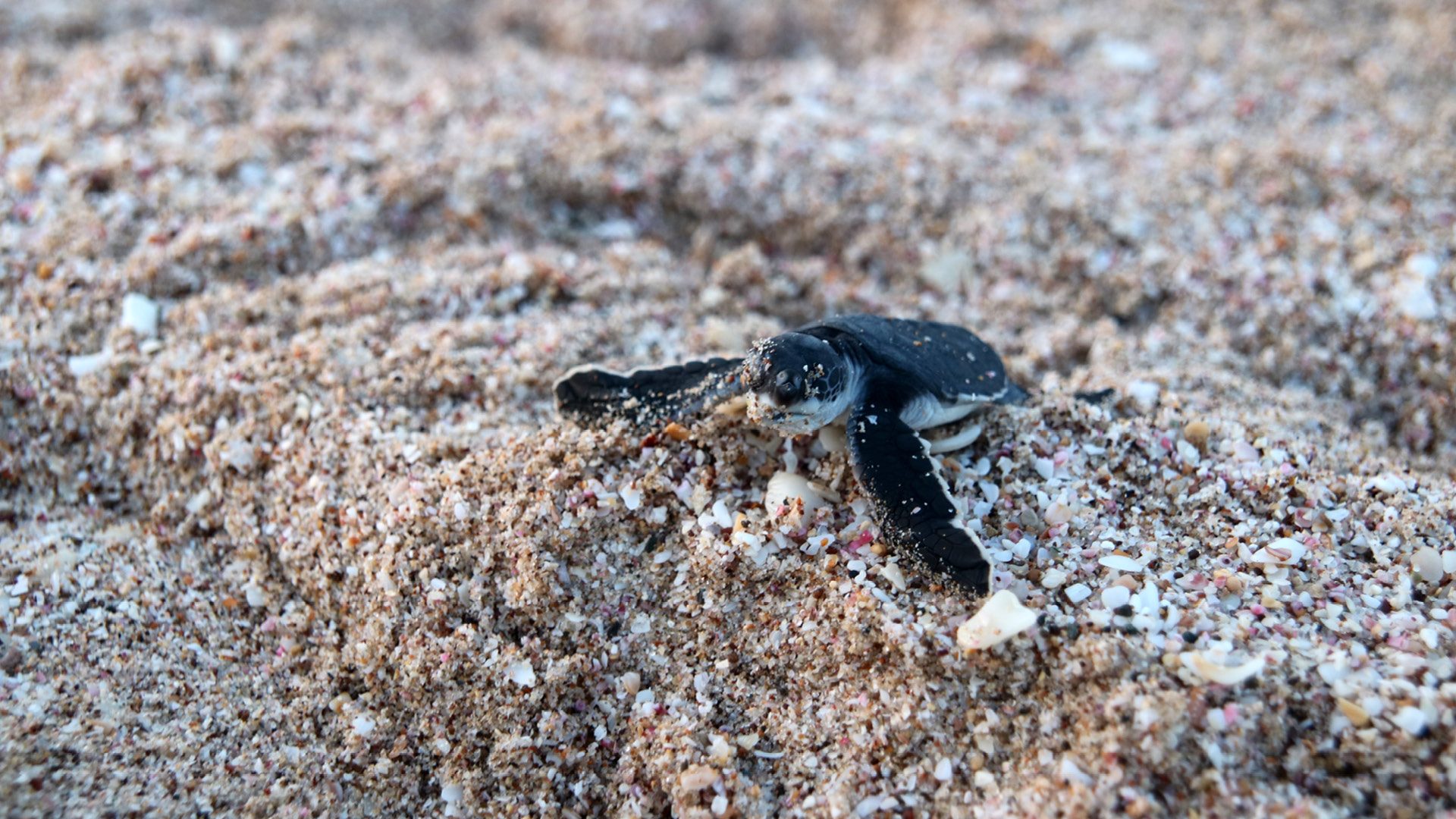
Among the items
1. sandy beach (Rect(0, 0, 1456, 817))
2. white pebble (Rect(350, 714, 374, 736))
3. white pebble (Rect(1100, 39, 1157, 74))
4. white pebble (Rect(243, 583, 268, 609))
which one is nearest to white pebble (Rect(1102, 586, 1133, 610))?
sandy beach (Rect(0, 0, 1456, 817))

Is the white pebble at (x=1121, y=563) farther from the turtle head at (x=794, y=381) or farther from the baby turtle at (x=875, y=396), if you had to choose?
the turtle head at (x=794, y=381)

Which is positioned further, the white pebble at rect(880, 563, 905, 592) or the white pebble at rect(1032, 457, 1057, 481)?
the white pebble at rect(1032, 457, 1057, 481)

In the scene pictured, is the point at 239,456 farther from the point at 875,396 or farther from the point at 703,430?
the point at 875,396

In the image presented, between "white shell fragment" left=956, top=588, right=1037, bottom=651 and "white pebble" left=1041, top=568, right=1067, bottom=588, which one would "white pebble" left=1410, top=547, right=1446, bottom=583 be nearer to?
"white pebble" left=1041, top=568, right=1067, bottom=588

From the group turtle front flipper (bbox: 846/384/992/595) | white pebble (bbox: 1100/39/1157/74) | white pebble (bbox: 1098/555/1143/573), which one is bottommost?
white pebble (bbox: 1098/555/1143/573)

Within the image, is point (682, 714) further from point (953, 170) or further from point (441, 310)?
point (953, 170)

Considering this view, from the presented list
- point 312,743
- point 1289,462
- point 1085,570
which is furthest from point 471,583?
point 1289,462

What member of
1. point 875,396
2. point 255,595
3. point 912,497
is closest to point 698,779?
point 912,497
